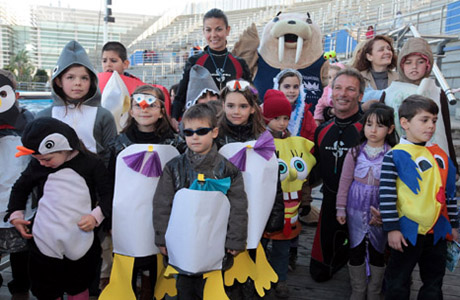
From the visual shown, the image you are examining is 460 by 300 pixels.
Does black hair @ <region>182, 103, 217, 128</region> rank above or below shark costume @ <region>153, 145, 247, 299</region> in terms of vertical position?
above

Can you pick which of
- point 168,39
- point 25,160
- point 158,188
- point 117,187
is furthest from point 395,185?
point 168,39

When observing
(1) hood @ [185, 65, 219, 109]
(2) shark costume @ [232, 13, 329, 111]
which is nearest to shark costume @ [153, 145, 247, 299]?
(1) hood @ [185, 65, 219, 109]

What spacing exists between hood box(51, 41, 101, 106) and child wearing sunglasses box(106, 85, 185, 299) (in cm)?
36

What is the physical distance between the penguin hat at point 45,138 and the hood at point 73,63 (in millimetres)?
479

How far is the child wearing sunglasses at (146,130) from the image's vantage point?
2.20 m

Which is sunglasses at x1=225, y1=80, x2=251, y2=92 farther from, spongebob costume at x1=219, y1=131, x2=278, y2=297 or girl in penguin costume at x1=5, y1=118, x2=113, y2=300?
girl in penguin costume at x1=5, y1=118, x2=113, y2=300

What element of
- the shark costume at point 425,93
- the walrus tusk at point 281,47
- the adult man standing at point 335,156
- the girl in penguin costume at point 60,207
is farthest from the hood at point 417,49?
the girl in penguin costume at point 60,207

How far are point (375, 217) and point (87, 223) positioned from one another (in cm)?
163

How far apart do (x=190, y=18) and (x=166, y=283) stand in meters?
28.5

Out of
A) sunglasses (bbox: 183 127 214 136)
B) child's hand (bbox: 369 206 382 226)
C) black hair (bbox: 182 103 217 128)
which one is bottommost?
child's hand (bbox: 369 206 382 226)

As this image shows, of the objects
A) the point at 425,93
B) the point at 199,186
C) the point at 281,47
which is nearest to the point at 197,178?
the point at 199,186

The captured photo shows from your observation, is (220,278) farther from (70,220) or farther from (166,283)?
(70,220)

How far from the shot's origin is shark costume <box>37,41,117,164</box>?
235 cm

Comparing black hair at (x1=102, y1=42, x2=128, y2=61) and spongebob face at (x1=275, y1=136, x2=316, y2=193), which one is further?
black hair at (x1=102, y1=42, x2=128, y2=61)
